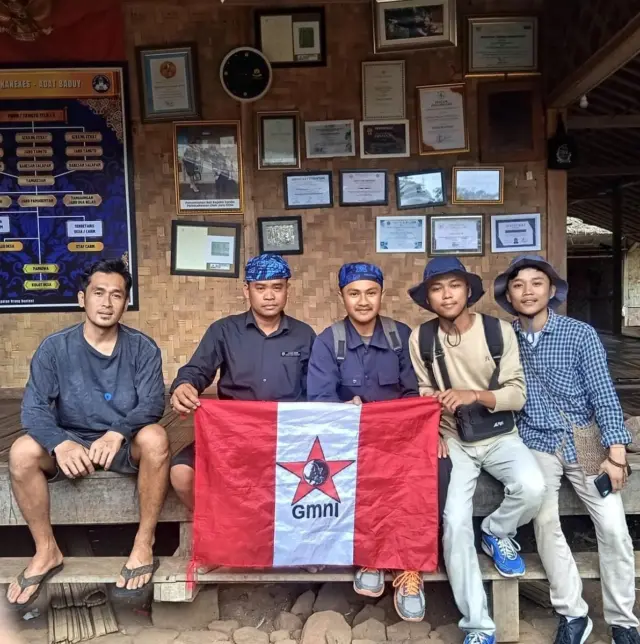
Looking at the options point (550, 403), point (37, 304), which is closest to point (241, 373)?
point (550, 403)

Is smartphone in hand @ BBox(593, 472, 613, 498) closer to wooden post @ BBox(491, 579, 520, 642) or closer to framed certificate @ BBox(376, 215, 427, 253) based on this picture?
wooden post @ BBox(491, 579, 520, 642)

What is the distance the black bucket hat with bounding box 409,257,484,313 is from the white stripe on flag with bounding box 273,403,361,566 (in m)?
0.79

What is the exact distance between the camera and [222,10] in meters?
5.18

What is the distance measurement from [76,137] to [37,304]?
1.53m

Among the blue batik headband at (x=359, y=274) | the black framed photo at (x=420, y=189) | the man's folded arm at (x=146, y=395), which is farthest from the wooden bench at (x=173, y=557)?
the black framed photo at (x=420, y=189)

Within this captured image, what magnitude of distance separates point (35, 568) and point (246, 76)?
4.12 metres

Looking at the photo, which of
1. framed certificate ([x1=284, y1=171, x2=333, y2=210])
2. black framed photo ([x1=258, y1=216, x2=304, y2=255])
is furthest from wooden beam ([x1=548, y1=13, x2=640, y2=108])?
black framed photo ([x1=258, y1=216, x2=304, y2=255])

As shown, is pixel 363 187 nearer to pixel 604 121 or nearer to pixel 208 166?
pixel 208 166

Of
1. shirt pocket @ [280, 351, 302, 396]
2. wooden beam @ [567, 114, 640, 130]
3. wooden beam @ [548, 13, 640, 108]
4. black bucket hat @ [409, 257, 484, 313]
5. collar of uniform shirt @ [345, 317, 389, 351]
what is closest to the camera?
black bucket hat @ [409, 257, 484, 313]

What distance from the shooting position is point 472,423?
2.90 m

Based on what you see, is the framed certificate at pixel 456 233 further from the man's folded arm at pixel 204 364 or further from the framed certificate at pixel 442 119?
the man's folded arm at pixel 204 364

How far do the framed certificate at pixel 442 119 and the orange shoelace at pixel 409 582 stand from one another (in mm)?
3716

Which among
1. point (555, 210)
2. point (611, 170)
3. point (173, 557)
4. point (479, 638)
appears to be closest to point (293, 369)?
point (173, 557)

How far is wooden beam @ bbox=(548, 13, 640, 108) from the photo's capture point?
372cm
